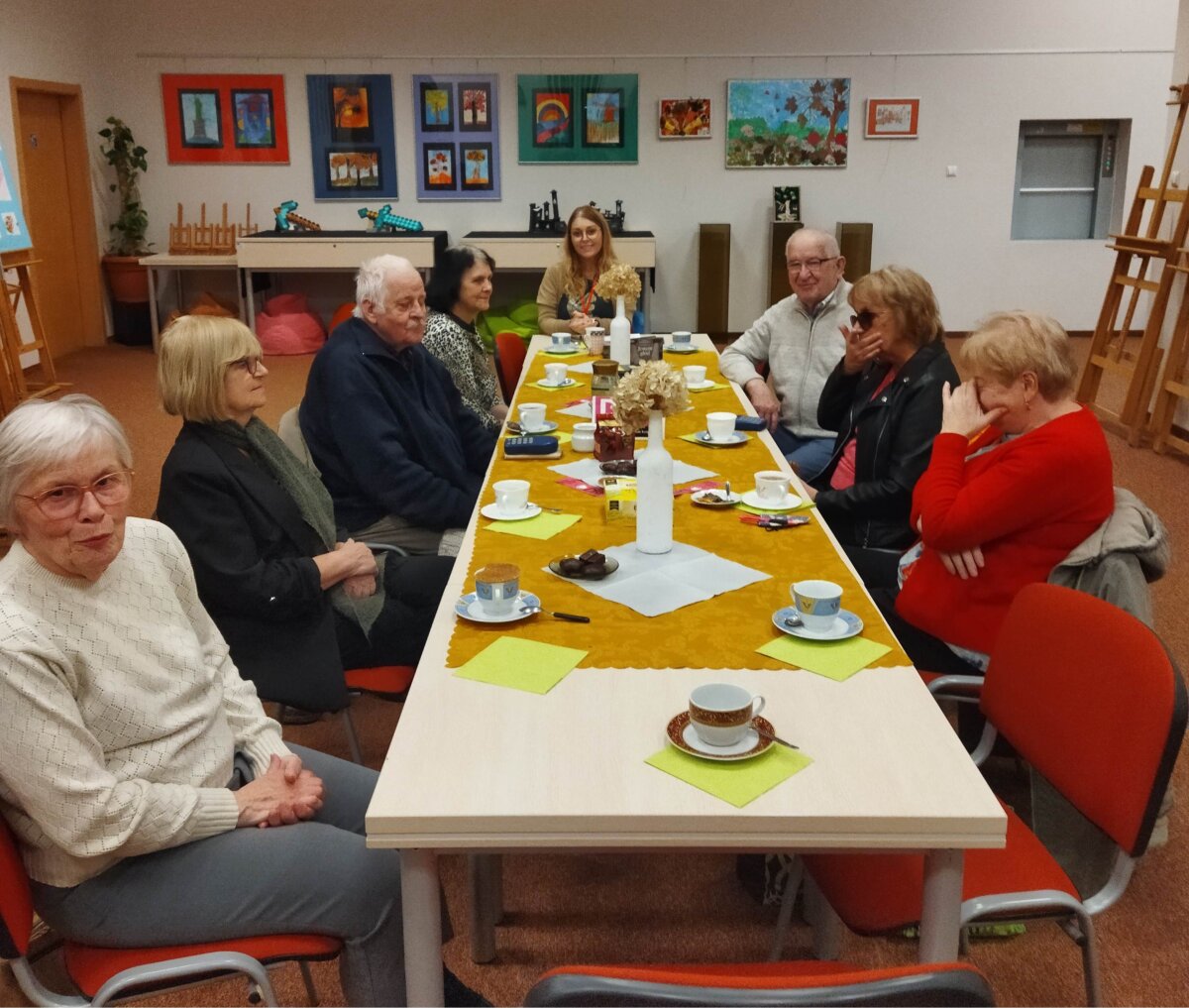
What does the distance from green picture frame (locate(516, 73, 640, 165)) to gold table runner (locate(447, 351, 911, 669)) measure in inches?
265

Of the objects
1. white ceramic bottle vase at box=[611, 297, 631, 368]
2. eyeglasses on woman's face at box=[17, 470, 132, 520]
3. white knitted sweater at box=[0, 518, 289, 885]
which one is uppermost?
eyeglasses on woman's face at box=[17, 470, 132, 520]

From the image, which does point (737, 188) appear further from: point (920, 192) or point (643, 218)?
point (920, 192)

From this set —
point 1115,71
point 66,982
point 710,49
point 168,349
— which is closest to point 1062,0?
point 1115,71

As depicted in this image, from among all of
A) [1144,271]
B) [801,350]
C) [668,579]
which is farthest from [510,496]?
[1144,271]

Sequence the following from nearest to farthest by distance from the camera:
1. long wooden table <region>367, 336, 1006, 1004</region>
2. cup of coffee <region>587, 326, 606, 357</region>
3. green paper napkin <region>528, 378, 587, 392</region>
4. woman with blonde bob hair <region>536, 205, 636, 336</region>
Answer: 1. long wooden table <region>367, 336, 1006, 1004</region>
2. green paper napkin <region>528, 378, 587, 392</region>
3. cup of coffee <region>587, 326, 606, 357</region>
4. woman with blonde bob hair <region>536, 205, 636, 336</region>

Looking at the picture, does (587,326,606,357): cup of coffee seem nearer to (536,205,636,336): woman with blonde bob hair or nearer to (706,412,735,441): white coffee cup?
(536,205,636,336): woman with blonde bob hair

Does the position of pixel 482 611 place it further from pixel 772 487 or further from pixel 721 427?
pixel 721 427

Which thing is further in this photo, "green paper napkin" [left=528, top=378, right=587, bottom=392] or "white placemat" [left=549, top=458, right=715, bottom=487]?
"green paper napkin" [left=528, top=378, right=587, bottom=392]

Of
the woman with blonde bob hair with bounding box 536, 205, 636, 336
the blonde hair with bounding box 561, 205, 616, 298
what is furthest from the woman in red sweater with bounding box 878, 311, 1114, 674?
the blonde hair with bounding box 561, 205, 616, 298

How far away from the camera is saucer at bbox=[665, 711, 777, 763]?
136 cm

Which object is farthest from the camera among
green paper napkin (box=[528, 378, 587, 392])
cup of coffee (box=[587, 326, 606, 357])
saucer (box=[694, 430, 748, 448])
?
cup of coffee (box=[587, 326, 606, 357])

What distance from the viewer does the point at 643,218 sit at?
9.17 m

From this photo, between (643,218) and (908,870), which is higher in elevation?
(643,218)

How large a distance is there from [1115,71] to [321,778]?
9.39m
